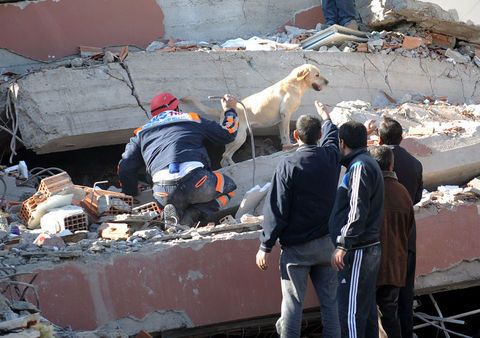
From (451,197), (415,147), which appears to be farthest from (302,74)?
(451,197)

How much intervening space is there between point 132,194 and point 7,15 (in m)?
3.17

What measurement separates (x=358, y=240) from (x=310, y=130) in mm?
826

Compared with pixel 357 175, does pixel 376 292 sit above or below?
below

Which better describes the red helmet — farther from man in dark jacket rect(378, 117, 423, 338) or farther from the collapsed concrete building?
man in dark jacket rect(378, 117, 423, 338)

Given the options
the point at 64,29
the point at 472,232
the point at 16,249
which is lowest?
the point at 472,232

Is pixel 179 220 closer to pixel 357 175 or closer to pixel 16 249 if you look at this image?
pixel 16 249

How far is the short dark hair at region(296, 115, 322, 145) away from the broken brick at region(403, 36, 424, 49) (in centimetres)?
540

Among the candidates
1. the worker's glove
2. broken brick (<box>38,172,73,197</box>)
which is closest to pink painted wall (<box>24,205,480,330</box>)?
broken brick (<box>38,172,73,197</box>)

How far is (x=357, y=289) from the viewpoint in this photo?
19.0 ft

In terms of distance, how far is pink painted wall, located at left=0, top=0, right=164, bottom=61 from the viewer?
33.9 feet

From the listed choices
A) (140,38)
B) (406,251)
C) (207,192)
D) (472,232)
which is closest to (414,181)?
(406,251)

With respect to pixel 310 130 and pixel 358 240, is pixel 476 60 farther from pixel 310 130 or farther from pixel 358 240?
pixel 358 240

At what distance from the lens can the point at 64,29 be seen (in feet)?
34.6

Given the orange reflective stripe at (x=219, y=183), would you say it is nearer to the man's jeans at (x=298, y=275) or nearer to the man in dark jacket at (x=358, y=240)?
the man's jeans at (x=298, y=275)
